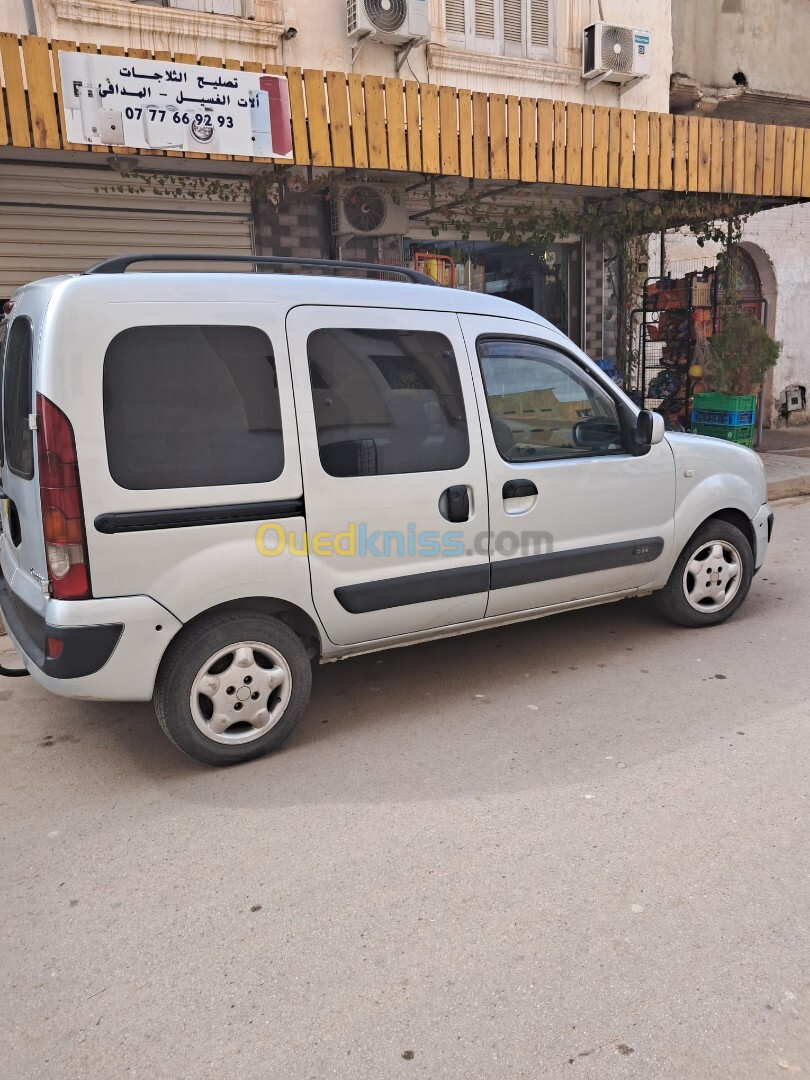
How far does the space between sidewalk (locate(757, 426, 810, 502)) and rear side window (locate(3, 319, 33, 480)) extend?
8.02 metres

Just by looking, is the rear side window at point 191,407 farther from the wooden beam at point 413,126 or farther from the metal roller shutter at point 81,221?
the metal roller shutter at point 81,221

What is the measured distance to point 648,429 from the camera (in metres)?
4.49

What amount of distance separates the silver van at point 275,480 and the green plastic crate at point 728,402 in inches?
267

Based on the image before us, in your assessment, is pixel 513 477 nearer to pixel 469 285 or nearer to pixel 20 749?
pixel 20 749

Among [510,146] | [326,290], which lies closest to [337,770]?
[326,290]

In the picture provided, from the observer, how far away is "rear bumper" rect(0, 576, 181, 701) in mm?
3209

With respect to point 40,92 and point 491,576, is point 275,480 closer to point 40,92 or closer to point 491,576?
point 491,576

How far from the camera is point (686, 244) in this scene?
13.1 meters

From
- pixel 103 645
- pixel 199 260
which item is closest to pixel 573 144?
pixel 199 260

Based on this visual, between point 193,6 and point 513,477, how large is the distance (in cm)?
775

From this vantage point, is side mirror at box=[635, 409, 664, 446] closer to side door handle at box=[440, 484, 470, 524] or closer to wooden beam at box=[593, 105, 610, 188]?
side door handle at box=[440, 484, 470, 524]

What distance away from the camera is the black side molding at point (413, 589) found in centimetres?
380

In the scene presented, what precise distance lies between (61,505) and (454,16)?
9.97 m

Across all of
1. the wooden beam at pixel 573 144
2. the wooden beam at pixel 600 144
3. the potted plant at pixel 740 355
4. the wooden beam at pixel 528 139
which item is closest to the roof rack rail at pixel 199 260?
the wooden beam at pixel 528 139
